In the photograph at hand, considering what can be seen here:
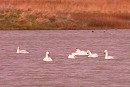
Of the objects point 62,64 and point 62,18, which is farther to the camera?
point 62,18

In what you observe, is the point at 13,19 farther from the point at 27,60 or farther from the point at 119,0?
the point at 27,60

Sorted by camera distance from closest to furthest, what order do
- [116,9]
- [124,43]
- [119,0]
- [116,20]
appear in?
1. [124,43]
2. [116,20]
3. [116,9]
4. [119,0]

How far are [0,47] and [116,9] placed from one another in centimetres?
2710

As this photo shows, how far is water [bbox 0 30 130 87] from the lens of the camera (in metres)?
23.9

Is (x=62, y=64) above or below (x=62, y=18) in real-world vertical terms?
below

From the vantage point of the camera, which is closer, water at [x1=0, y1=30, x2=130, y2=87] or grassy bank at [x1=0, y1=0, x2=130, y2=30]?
water at [x1=0, y1=30, x2=130, y2=87]

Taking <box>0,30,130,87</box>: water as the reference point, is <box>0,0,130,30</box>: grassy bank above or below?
above

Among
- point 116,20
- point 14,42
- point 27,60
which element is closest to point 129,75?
point 27,60

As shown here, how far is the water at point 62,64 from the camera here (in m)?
23.9

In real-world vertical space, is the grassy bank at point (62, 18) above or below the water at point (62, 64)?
above

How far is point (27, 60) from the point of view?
1226 inches

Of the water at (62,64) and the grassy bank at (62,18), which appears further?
the grassy bank at (62,18)

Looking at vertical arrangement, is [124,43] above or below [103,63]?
above

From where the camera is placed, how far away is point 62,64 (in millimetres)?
29219
